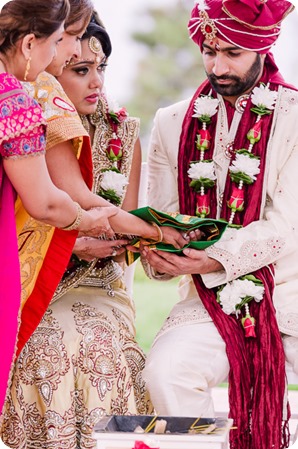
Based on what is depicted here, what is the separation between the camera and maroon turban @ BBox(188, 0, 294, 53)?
439 centimetres

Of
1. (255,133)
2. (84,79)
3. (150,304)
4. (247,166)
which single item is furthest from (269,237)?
(150,304)

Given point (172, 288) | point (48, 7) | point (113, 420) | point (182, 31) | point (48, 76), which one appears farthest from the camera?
point (182, 31)

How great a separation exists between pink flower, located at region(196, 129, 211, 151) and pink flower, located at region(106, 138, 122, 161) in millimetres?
340

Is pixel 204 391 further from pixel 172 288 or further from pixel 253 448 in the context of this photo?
pixel 172 288

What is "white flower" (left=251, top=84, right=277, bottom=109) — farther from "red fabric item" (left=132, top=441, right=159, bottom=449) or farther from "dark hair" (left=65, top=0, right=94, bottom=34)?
"red fabric item" (left=132, top=441, right=159, bottom=449)

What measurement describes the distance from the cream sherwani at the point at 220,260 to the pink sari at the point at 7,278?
0.69 metres

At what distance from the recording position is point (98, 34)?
14.6ft

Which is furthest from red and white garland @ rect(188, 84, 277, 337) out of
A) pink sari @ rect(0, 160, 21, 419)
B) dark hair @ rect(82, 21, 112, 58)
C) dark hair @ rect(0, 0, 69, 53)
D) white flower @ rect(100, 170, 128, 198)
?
dark hair @ rect(0, 0, 69, 53)

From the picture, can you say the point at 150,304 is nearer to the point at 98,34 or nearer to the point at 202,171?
the point at 202,171

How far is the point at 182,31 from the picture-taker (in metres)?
14.2

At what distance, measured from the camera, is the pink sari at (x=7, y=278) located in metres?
3.64

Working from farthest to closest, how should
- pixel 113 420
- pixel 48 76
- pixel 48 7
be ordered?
1. pixel 48 76
2. pixel 48 7
3. pixel 113 420

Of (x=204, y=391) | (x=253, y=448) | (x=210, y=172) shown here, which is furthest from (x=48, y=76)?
(x=253, y=448)

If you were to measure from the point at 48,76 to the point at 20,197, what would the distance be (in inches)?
24.3
